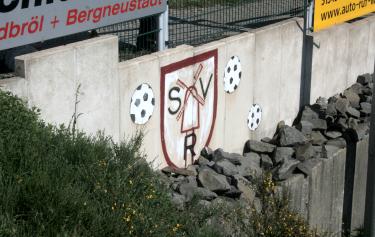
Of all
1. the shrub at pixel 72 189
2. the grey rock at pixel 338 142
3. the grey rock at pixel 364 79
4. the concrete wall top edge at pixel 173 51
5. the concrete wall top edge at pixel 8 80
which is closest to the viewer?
the shrub at pixel 72 189

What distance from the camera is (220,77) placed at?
11.3 metres

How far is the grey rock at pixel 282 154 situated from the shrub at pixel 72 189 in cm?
353

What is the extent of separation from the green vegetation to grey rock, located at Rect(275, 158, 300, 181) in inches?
94.0

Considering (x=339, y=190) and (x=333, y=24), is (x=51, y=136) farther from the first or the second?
(x=333, y=24)

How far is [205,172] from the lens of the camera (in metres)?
10.2

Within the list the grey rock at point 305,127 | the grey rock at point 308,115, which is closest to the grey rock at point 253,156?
the grey rock at point 305,127

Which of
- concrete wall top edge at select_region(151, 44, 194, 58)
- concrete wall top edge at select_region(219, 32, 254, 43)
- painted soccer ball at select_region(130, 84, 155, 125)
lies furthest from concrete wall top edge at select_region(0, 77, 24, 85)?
concrete wall top edge at select_region(219, 32, 254, 43)

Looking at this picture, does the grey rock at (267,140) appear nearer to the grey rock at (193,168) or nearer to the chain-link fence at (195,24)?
the chain-link fence at (195,24)

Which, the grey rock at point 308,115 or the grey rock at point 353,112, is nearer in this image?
the grey rock at point 308,115

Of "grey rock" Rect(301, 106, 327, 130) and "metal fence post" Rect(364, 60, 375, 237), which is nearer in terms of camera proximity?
"metal fence post" Rect(364, 60, 375, 237)

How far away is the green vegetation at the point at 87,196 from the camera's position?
6402 millimetres

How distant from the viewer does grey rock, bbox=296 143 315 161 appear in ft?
37.8

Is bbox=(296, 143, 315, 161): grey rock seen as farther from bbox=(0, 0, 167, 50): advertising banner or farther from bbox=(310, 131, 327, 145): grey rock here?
bbox=(0, 0, 167, 50): advertising banner

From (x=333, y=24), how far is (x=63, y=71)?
5.68m
